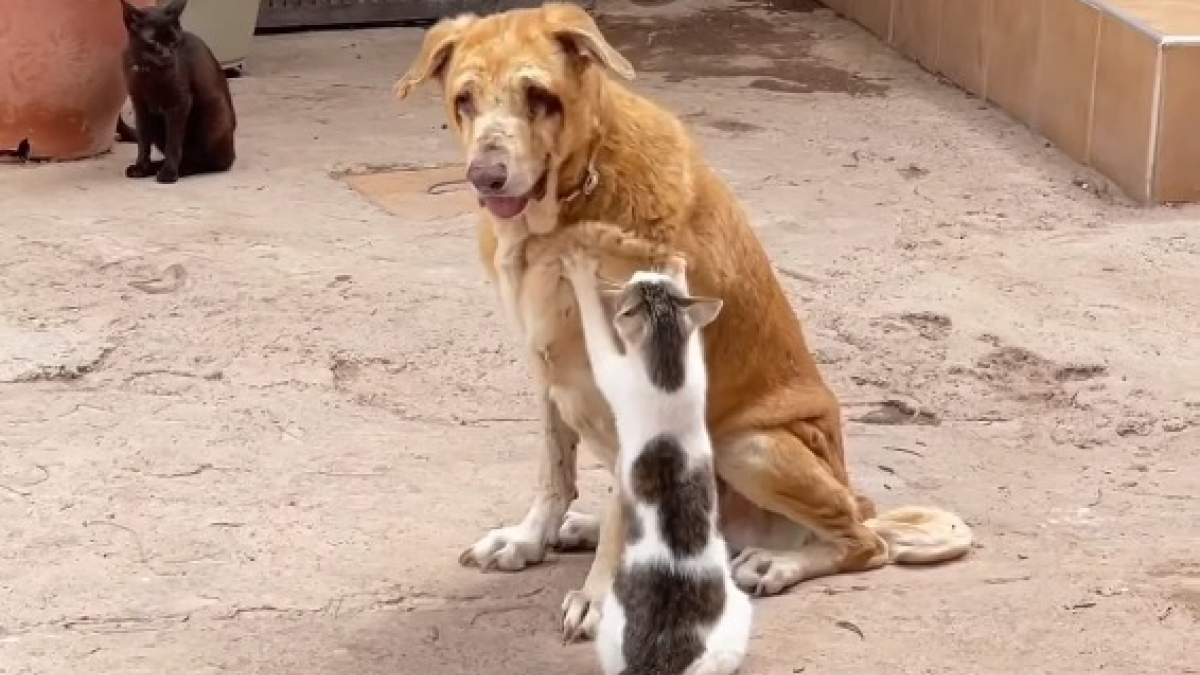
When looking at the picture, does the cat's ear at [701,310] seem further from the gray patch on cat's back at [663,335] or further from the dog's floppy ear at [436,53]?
the dog's floppy ear at [436,53]

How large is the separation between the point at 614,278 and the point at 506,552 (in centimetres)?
55

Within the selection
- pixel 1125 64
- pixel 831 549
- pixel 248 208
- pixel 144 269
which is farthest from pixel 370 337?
pixel 1125 64

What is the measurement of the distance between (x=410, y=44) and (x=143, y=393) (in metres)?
3.27

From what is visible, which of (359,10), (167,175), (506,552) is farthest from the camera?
(359,10)

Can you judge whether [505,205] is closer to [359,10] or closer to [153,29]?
[153,29]

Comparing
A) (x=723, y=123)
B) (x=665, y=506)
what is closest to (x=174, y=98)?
(x=723, y=123)

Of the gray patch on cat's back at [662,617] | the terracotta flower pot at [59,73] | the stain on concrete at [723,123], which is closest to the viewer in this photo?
the gray patch on cat's back at [662,617]

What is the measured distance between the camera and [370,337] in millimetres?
4242

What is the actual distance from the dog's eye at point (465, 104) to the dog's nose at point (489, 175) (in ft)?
0.34

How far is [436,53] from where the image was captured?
2922 millimetres

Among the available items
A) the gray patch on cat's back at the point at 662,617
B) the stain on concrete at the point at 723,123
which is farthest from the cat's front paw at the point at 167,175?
the gray patch on cat's back at the point at 662,617

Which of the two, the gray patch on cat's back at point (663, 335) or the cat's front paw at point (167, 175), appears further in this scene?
the cat's front paw at point (167, 175)

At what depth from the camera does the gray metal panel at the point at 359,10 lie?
7.14m

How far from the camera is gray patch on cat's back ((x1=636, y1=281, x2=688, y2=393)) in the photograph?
2.69 metres
